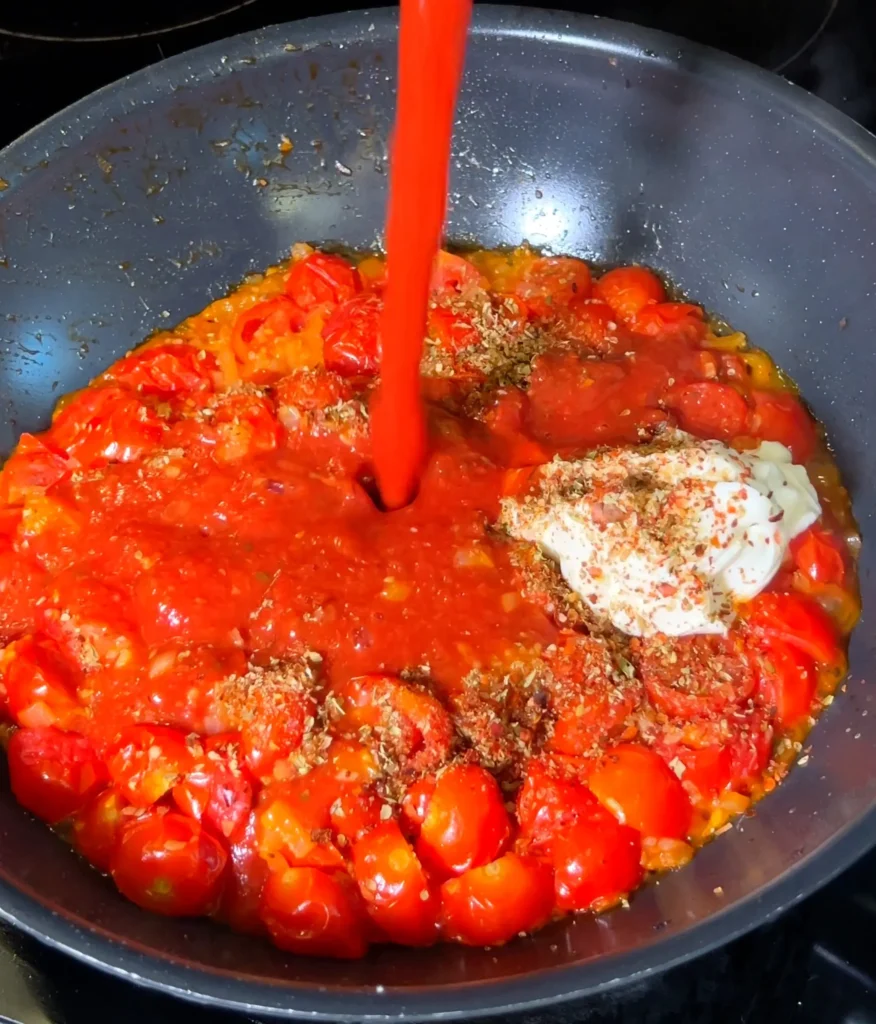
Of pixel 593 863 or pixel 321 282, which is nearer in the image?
pixel 593 863

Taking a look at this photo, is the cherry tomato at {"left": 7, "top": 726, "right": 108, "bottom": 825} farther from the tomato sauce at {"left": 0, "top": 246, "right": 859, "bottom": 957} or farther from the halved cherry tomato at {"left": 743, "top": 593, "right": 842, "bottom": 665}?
the halved cherry tomato at {"left": 743, "top": 593, "right": 842, "bottom": 665}

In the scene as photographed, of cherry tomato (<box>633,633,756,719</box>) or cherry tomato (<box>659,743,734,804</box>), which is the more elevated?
cherry tomato (<box>633,633,756,719</box>)

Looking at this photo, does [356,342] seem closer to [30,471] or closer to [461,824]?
[30,471]

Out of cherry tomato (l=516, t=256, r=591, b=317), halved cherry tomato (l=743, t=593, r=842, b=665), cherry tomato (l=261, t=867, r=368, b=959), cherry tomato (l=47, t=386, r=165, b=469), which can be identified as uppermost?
cherry tomato (l=516, t=256, r=591, b=317)

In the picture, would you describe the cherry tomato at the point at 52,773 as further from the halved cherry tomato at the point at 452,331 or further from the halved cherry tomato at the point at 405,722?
the halved cherry tomato at the point at 452,331

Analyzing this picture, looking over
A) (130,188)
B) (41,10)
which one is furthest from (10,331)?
(41,10)

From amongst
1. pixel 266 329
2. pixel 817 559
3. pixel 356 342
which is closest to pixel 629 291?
pixel 356 342

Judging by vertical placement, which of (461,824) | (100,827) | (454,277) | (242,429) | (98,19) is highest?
(98,19)

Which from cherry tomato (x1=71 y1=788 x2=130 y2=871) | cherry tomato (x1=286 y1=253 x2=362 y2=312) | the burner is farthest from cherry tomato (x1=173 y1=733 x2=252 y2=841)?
the burner
